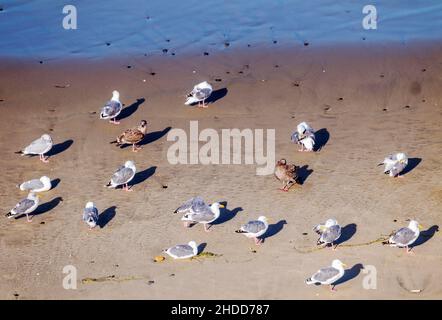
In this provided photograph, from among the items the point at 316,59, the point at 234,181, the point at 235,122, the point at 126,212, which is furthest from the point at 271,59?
the point at 126,212

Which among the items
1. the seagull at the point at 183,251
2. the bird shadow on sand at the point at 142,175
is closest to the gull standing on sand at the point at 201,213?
the seagull at the point at 183,251

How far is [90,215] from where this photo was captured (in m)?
15.1

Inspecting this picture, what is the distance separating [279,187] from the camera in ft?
54.6

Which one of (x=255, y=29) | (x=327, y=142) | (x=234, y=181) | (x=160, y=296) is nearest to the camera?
(x=160, y=296)

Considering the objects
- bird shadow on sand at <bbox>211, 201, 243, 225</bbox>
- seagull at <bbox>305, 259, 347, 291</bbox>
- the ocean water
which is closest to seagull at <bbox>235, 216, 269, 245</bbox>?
bird shadow on sand at <bbox>211, 201, 243, 225</bbox>

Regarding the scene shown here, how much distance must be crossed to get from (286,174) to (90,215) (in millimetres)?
3779

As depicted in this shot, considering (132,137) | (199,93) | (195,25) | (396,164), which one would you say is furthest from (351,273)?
(195,25)

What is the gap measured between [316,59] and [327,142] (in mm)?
3596

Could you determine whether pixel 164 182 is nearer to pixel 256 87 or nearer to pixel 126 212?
pixel 126 212

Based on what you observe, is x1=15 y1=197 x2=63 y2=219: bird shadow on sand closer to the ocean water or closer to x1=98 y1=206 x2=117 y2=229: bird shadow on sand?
x1=98 y1=206 x2=117 y2=229: bird shadow on sand

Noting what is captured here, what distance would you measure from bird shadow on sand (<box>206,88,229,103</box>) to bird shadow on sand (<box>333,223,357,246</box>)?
18.7 ft

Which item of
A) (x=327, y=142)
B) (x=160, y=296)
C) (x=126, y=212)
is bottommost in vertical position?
(x=160, y=296)

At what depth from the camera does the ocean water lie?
2180 centimetres

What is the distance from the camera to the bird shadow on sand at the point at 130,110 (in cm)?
1952
